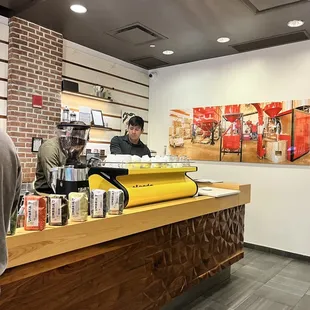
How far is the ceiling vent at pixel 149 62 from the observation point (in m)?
5.50

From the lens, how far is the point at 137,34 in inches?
171

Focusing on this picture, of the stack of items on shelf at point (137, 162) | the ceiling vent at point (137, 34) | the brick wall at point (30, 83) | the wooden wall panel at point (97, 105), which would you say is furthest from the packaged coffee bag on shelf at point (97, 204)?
the wooden wall panel at point (97, 105)

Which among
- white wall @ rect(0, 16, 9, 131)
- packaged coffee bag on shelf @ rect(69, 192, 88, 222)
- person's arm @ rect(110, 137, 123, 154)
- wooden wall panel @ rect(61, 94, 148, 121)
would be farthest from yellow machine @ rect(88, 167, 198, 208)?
wooden wall panel @ rect(61, 94, 148, 121)

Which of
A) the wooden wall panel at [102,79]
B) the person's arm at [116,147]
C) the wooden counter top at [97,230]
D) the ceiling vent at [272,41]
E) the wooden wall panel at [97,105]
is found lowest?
the wooden counter top at [97,230]

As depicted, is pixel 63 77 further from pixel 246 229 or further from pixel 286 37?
pixel 246 229

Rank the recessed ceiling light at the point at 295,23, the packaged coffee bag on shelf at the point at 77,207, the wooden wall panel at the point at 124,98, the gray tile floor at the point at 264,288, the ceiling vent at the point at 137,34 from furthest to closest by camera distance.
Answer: the wooden wall panel at the point at 124,98 → the ceiling vent at the point at 137,34 → the recessed ceiling light at the point at 295,23 → the gray tile floor at the point at 264,288 → the packaged coffee bag on shelf at the point at 77,207

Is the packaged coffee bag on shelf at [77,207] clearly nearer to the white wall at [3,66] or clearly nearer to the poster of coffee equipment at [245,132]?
the white wall at [3,66]

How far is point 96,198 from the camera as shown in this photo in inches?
73.4

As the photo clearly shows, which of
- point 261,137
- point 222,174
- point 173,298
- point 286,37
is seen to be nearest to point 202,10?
point 286,37

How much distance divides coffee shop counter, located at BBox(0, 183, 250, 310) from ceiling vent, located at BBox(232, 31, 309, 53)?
8.23ft

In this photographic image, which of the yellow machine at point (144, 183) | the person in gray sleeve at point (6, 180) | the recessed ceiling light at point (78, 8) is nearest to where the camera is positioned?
the person in gray sleeve at point (6, 180)

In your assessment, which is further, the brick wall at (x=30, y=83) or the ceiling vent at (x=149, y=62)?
the ceiling vent at (x=149, y=62)

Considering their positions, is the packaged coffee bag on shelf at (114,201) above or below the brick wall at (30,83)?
below

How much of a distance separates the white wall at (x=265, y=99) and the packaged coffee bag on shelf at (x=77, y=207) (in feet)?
11.8
